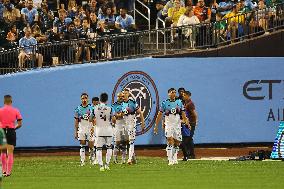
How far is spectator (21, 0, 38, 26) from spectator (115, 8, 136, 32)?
10.7ft

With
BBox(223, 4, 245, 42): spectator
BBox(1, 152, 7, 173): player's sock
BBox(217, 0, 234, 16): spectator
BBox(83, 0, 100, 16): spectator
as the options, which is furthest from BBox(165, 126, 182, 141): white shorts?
BBox(83, 0, 100, 16): spectator

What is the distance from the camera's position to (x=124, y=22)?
41.8 m

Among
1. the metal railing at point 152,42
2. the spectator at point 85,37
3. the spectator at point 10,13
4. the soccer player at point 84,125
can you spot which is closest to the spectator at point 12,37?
the spectator at point 10,13

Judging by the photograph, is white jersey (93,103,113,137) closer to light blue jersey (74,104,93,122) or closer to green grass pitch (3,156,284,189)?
green grass pitch (3,156,284,189)

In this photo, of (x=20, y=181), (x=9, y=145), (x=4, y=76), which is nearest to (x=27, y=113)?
(x=4, y=76)

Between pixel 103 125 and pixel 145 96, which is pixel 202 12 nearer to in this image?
pixel 145 96

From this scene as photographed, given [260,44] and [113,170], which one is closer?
[113,170]

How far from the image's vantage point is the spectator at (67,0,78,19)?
137 ft

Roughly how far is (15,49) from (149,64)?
5123 mm

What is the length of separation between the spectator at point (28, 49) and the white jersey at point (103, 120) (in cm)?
880

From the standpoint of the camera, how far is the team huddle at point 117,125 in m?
31.4

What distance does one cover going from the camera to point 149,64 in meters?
39.8

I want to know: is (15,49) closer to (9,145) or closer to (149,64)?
(149,64)

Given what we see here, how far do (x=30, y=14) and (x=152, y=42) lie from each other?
17.1 feet
